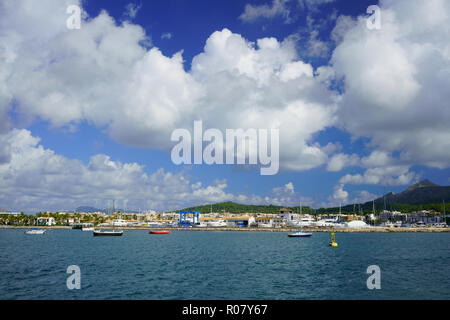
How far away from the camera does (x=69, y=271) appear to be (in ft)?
129

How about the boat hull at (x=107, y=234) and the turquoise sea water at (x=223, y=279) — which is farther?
the boat hull at (x=107, y=234)

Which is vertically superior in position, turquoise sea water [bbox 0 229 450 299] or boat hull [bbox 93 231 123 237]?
turquoise sea water [bbox 0 229 450 299]

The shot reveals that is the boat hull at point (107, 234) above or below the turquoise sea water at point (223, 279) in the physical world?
below

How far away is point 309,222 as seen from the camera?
19412 cm

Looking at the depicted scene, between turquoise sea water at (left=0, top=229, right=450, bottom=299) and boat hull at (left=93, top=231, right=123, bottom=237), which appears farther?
boat hull at (left=93, top=231, right=123, bottom=237)

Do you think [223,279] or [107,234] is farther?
[107,234]

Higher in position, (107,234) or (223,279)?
(223,279)
